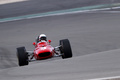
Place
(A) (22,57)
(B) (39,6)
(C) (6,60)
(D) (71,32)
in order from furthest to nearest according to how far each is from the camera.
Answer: (B) (39,6), (D) (71,32), (C) (6,60), (A) (22,57)

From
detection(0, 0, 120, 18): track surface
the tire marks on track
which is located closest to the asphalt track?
the tire marks on track

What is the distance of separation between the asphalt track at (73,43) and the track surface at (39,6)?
238 centimetres

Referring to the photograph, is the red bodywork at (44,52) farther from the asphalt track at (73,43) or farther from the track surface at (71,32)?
the track surface at (71,32)

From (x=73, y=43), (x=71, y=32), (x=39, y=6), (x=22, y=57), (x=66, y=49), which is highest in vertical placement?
(x=39, y=6)

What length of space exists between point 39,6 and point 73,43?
32.8 feet

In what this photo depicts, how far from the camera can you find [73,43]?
13.3 metres

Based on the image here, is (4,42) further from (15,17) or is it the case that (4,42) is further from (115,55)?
(115,55)

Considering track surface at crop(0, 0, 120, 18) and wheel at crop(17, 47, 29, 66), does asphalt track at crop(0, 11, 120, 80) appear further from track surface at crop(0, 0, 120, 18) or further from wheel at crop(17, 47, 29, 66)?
track surface at crop(0, 0, 120, 18)

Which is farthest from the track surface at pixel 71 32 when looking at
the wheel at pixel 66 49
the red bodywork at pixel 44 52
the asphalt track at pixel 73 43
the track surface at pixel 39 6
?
the track surface at pixel 39 6

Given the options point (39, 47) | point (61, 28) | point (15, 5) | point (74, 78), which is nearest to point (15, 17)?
point (15, 5)

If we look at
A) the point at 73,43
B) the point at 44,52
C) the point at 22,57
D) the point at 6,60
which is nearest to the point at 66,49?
the point at 44,52

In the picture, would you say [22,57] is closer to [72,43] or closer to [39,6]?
[72,43]

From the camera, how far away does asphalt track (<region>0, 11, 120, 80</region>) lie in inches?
321

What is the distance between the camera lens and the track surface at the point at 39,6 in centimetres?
2141
